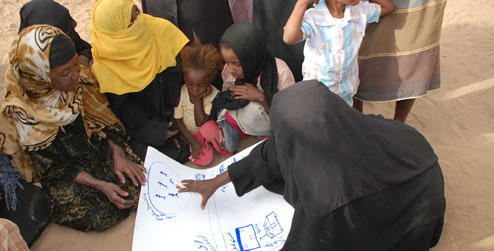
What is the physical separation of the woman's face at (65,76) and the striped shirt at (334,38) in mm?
1479

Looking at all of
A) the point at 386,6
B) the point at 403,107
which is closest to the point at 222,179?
the point at 386,6

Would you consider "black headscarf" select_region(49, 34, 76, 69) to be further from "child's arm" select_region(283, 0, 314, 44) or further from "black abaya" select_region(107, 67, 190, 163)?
"child's arm" select_region(283, 0, 314, 44)

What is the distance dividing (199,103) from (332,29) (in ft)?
3.85

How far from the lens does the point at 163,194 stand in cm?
222

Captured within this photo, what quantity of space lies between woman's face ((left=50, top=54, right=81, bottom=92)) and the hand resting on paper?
96cm

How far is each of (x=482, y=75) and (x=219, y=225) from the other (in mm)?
3387

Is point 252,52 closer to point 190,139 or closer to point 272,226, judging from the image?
point 190,139

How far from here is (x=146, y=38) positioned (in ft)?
8.75

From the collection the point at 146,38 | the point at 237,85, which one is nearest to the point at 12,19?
the point at 146,38

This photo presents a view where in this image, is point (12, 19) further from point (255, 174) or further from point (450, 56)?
point (450, 56)

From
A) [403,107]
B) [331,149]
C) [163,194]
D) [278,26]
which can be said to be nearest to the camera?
[331,149]

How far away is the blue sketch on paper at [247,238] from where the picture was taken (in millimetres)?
1925

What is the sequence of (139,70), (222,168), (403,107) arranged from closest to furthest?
(222,168), (139,70), (403,107)

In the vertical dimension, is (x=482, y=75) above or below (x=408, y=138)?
below
